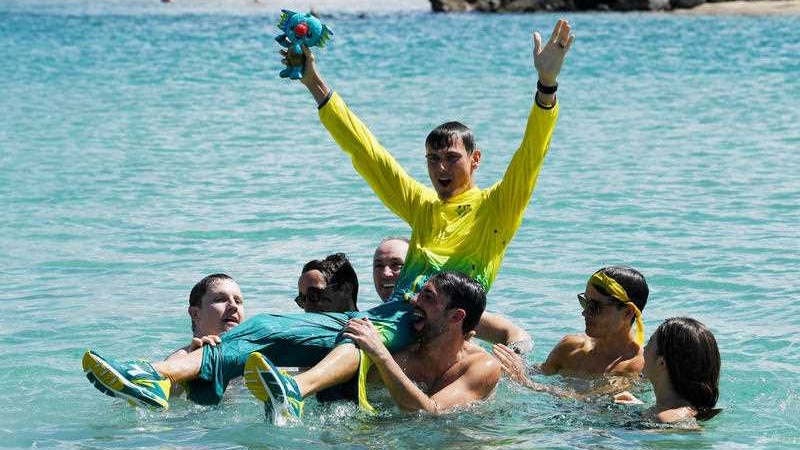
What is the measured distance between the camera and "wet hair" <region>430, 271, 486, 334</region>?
21.6 feet

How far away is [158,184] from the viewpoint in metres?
15.0

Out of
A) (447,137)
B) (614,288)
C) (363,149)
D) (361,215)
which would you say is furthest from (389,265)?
(361,215)

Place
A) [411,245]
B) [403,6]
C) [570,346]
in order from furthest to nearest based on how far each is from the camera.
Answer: [403,6]
[570,346]
[411,245]

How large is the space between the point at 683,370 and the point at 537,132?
1.53 m

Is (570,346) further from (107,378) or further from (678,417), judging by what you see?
(107,378)

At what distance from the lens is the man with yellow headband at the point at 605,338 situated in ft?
24.1

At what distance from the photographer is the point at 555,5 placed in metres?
52.0

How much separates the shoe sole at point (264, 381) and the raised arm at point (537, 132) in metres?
1.83

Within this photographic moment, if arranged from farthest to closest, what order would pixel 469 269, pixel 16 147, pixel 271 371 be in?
pixel 16 147, pixel 469 269, pixel 271 371

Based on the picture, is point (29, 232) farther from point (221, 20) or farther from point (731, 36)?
point (221, 20)

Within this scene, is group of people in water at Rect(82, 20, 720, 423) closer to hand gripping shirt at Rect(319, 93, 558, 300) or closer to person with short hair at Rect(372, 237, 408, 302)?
hand gripping shirt at Rect(319, 93, 558, 300)

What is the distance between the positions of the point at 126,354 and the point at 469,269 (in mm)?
2875

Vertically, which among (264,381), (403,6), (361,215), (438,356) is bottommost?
(361,215)

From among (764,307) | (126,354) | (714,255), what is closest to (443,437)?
(126,354)
